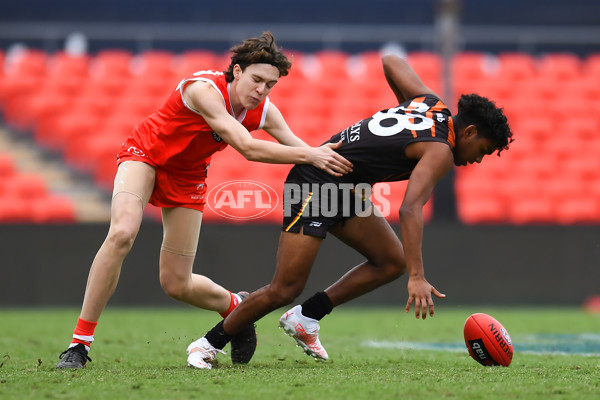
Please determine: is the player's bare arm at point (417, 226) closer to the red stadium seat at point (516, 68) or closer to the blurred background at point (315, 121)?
the blurred background at point (315, 121)

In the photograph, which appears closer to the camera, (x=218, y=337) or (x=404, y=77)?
(x=218, y=337)

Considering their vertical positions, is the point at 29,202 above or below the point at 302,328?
above

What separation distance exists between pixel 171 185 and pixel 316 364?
1543 millimetres

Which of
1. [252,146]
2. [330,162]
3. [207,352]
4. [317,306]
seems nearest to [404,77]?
[330,162]

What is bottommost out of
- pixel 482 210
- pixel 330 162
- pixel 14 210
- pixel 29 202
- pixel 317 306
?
pixel 317 306

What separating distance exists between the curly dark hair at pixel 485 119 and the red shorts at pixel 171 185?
182cm

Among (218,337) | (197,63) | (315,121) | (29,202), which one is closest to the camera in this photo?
(218,337)

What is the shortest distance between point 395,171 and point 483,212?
7771 millimetres

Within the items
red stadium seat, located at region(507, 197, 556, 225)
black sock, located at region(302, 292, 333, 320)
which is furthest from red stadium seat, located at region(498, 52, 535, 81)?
black sock, located at region(302, 292, 333, 320)

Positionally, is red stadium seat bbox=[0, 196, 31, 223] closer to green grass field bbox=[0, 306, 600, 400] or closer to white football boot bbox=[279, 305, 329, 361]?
green grass field bbox=[0, 306, 600, 400]

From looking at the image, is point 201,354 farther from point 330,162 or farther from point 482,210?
point 482,210

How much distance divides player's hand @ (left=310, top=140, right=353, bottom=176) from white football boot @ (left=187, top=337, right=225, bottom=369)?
1383 millimetres

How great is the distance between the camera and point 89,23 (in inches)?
693

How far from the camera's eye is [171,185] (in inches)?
213
